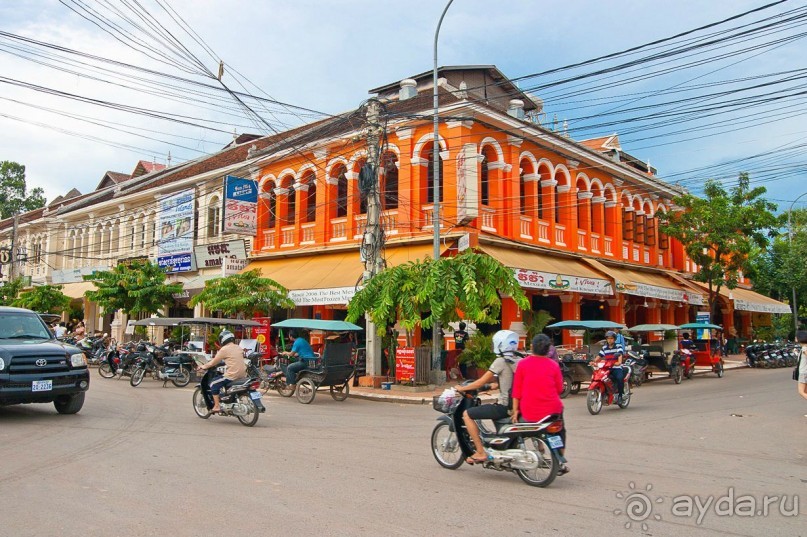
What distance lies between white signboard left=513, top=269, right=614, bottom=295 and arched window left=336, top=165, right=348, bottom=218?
828 cm

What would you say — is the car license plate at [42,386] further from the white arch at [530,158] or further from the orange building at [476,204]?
the white arch at [530,158]

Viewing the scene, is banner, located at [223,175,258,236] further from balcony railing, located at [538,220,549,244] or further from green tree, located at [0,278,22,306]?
green tree, located at [0,278,22,306]

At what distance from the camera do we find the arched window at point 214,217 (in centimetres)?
3012

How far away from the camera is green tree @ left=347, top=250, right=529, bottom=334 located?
16.6 metres

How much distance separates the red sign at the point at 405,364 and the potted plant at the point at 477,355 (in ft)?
7.53

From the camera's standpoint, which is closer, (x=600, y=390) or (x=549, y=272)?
(x=600, y=390)

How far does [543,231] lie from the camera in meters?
24.8

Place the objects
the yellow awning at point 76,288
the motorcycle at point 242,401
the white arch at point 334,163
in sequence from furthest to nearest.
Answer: the yellow awning at point 76,288
the white arch at point 334,163
the motorcycle at point 242,401

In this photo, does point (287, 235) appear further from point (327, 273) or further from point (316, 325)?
point (316, 325)

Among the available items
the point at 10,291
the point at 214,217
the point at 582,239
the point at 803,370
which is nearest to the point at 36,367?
the point at 803,370

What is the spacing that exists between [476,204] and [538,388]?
1438 centimetres

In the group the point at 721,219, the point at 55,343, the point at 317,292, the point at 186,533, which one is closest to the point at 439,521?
the point at 186,533

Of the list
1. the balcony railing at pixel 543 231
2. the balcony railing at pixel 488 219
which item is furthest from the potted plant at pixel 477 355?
the balcony railing at pixel 543 231

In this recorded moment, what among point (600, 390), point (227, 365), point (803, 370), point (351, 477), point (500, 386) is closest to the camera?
point (351, 477)
